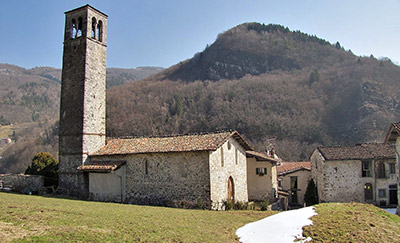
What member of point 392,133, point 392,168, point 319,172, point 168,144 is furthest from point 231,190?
point 392,168

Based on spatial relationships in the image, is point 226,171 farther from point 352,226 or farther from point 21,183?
point 21,183

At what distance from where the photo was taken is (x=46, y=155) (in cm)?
2761

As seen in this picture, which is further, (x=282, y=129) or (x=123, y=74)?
(x=123, y=74)

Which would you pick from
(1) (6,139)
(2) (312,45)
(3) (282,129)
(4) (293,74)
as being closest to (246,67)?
(4) (293,74)

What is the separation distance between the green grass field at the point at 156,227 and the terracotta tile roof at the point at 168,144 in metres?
6.83

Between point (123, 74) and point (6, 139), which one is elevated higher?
point (123, 74)

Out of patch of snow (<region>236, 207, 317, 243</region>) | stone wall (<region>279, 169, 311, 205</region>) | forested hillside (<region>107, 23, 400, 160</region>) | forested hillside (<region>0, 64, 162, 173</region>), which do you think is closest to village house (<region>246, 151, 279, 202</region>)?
stone wall (<region>279, 169, 311, 205</region>)

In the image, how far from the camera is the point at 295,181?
3869 centimetres

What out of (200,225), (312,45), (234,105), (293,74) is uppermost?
(312,45)

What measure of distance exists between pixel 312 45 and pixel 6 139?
12111 cm

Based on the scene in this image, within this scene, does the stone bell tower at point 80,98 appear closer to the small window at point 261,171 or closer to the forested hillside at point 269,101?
the small window at point 261,171

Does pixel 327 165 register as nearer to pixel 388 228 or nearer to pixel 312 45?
pixel 388 228

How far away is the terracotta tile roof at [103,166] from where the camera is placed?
21.5 m

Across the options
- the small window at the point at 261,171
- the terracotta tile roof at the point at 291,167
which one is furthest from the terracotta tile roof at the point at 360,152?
the small window at the point at 261,171
